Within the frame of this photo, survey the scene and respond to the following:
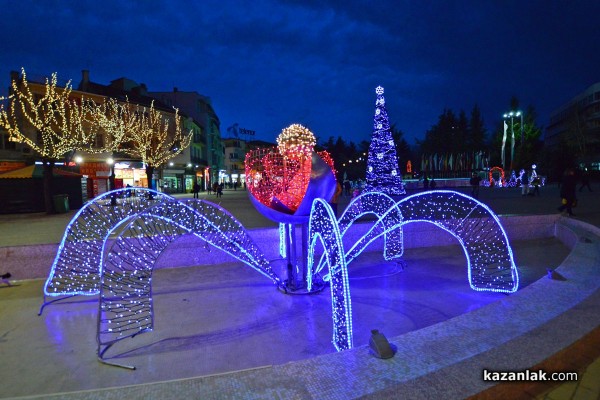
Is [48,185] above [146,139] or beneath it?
beneath

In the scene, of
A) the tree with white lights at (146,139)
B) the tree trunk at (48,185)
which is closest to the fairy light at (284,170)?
the tree trunk at (48,185)

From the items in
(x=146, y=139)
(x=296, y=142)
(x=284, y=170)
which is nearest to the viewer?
(x=296, y=142)

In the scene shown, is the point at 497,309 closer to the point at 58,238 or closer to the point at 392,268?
the point at 392,268

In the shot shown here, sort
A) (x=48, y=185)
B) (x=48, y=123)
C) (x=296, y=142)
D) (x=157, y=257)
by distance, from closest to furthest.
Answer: (x=157, y=257) → (x=296, y=142) → (x=48, y=185) → (x=48, y=123)

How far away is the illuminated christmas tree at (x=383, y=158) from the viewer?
2742 centimetres

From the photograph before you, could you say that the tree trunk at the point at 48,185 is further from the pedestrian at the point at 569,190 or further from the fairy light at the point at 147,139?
the pedestrian at the point at 569,190

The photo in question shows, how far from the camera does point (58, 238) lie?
1049cm

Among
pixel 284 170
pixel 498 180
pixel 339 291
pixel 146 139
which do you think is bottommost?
pixel 339 291

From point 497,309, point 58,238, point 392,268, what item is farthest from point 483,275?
point 58,238

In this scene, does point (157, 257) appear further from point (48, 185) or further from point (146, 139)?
point (146, 139)

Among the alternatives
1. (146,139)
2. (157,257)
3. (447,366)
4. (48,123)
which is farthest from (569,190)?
(146,139)

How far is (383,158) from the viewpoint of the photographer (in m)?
27.5

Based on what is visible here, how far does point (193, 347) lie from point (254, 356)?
35.7 inches

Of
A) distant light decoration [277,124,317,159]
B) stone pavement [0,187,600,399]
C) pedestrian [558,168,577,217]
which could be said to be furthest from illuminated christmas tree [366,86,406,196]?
stone pavement [0,187,600,399]
